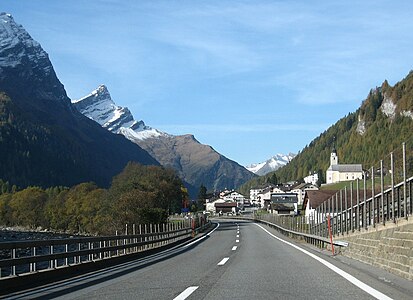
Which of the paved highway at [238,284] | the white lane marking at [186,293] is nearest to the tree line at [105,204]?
the paved highway at [238,284]

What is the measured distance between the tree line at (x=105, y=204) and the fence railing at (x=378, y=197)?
46.2 metres

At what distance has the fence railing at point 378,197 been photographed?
1555 cm

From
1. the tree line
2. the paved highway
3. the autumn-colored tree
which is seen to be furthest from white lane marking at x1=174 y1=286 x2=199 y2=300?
the autumn-colored tree

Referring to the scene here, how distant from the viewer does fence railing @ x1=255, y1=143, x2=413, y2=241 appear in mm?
15553

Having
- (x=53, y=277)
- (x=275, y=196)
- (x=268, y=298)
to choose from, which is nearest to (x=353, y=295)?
(x=268, y=298)

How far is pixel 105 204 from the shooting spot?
330ft

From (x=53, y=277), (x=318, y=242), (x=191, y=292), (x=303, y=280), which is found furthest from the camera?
(x=318, y=242)

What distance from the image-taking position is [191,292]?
12406 mm

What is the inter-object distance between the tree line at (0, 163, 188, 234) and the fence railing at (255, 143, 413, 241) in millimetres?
46221

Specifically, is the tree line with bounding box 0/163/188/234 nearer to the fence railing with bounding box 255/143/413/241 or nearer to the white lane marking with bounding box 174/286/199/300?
the fence railing with bounding box 255/143/413/241

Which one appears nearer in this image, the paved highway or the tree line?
the paved highway

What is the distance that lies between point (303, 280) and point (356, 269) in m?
3.37

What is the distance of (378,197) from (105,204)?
85.4 m

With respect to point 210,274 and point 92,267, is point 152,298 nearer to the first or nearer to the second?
point 210,274
